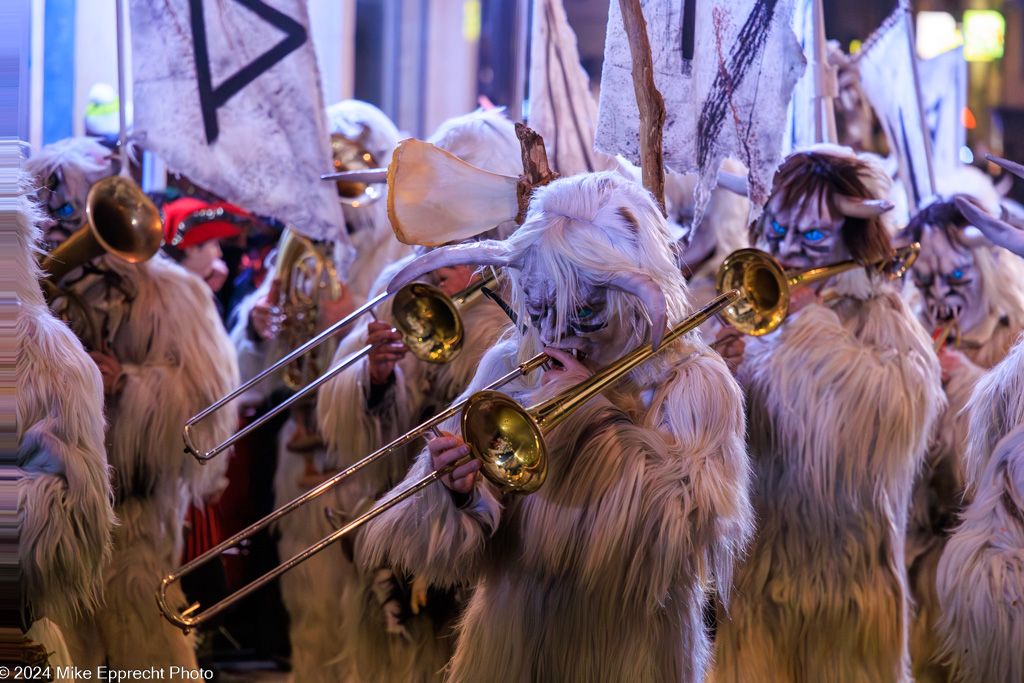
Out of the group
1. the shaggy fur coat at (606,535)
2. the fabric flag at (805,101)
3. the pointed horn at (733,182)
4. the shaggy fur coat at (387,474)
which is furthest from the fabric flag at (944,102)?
the shaggy fur coat at (606,535)

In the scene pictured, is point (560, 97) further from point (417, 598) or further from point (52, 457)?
point (52, 457)

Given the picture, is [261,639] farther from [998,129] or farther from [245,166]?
[998,129]

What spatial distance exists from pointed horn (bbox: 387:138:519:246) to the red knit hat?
6.64 feet

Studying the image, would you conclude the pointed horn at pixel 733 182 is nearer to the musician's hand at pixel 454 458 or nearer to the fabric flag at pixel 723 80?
the fabric flag at pixel 723 80

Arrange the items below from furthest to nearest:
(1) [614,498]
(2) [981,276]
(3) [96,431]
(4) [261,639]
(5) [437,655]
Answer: (4) [261,639] < (2) [981,276] < (5) [437,655] < (3) [96,431] < (1) [614,498]

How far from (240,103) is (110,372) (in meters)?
0.97

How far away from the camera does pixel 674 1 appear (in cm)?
288

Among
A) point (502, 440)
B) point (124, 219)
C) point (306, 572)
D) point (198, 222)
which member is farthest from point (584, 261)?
point (198, 222)

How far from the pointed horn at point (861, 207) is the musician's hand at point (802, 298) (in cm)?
26

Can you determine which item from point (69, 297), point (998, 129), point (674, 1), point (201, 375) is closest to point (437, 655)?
point (201, 375)

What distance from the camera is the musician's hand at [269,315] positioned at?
413 centimetres

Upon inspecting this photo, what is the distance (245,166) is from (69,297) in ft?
2.26

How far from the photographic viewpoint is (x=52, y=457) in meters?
2.42

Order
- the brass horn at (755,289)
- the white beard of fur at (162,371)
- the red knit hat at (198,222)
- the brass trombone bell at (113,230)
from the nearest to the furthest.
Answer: the brass horn at (755,289), the brass trombone bell at (113,230), the white beard of fur at (162,371), the red knit hat at (198,222)
